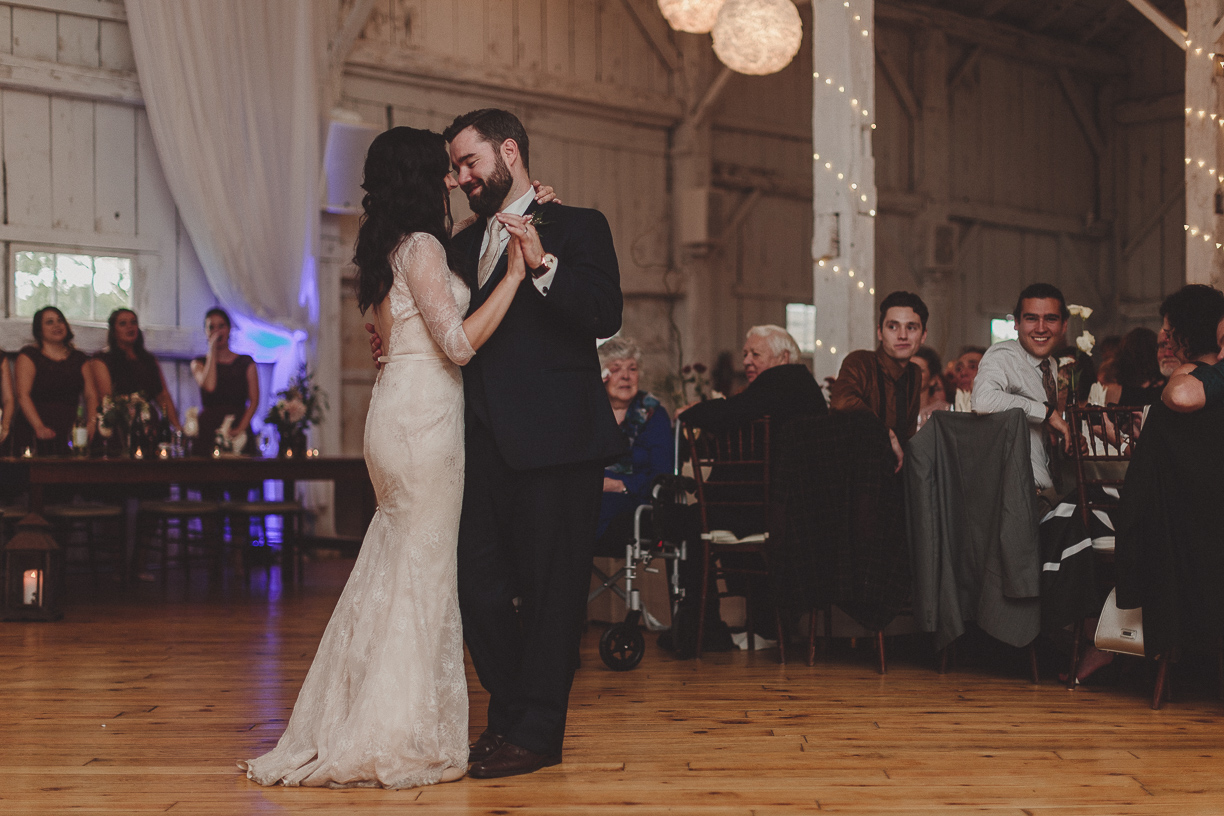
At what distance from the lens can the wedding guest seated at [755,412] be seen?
460cm

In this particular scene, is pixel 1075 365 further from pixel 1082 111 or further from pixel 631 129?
pixel 1082 111

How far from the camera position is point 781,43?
727 cm

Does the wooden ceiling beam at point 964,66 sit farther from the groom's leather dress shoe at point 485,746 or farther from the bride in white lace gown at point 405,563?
the groom's leather dress shoe at point 485,746

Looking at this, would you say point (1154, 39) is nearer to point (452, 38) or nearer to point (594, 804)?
point (452, 38)

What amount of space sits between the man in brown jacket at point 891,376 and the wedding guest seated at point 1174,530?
110cm

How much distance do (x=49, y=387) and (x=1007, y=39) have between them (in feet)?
36.6

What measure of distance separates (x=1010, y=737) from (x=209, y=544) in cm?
542

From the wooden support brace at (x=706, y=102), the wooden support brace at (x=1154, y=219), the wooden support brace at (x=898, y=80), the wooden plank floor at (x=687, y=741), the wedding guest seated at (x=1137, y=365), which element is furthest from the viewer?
the wooden support brace at (x=1154, y=219)

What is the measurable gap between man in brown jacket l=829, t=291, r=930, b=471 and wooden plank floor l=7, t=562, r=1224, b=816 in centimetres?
99

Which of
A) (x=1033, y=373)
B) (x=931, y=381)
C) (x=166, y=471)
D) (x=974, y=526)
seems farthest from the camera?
(x=931, y=381)

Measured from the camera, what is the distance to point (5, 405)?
694cm

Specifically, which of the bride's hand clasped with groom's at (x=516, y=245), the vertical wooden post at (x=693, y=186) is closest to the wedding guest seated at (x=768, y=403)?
the bride's hand clasped with groom's at (x=516, y=245)

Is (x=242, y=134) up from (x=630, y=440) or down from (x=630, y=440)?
up

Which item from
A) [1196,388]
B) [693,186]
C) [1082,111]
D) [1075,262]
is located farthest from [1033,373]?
[1082,111]
